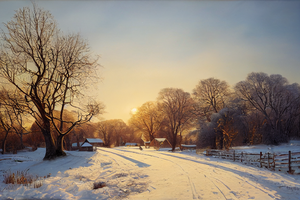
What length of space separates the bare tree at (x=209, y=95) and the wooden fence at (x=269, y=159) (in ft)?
58.8

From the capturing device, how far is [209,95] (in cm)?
4422

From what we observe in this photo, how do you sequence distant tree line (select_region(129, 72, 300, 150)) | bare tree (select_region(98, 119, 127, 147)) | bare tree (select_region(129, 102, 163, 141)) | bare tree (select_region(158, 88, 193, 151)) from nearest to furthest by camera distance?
distant tree line (select_region(129, 72, 300, 150))
bare tree (select_region(158, 88, 193, 151))
bare tree (select_region(129, 102, 163, 141))
bare tree (select_region(98, 119, 127, 147))

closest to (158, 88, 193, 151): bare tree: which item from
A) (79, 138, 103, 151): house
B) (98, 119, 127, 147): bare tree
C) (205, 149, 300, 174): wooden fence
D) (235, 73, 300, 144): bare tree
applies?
(235, 73, 300, 144): bare tree

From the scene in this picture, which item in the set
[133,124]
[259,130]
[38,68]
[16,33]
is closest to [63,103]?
[38,68]

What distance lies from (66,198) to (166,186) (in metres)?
4.75

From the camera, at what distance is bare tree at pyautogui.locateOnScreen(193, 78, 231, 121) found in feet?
143

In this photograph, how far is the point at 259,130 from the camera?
39.2 metres

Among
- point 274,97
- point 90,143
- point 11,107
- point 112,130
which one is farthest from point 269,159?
point 112,130

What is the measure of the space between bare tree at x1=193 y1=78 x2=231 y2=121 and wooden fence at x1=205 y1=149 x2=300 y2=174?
58.8 feet

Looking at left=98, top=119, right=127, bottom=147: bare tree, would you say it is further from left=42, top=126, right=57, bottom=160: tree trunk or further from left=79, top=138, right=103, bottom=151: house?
left=42, top=126, right=57, bottom=160: tree trunk

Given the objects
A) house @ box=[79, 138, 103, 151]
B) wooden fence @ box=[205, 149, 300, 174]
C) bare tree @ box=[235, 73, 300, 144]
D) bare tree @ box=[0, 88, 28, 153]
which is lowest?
house @ box=[79, 138, 103, 151]

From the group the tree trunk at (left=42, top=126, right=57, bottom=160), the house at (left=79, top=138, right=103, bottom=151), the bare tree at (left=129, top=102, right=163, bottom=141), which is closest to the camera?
the tree trunk at (left=42, top=126, right=57, bottom=160)

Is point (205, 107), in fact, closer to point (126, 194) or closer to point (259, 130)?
point (259, 130)

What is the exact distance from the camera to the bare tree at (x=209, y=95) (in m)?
43.5
